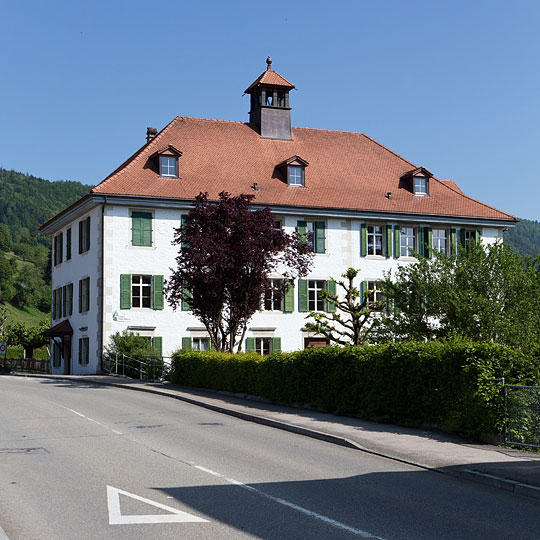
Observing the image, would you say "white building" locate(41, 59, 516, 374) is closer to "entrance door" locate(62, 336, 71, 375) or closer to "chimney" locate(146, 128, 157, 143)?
"entrance door" locate(62, 336, 71, 375)

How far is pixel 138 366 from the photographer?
121ft

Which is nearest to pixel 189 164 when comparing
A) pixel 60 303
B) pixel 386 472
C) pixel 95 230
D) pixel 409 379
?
pixel 95 230

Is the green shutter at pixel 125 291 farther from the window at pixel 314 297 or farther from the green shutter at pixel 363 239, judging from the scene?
the green shutter at pixel 363 239

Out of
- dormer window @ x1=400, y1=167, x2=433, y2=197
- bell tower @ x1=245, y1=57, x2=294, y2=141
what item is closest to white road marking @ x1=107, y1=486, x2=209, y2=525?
dormer window @ x1=400, y1=167, x2=433, y2=197

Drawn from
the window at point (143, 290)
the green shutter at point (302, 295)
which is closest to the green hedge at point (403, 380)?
the window at point (143, 290)

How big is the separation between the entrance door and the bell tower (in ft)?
53.4

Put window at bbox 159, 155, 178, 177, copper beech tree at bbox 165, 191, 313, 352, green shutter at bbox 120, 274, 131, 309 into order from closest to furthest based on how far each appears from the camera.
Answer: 1. copper beech tree at bbox 165, 191, 313, 352
2. green shutter at bbox 120, 274, 131, 309
3. window at bbox 159, 155, 178, 177

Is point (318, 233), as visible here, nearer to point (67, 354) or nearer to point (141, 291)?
point (141, 291)

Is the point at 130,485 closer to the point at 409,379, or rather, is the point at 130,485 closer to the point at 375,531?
the point at 375,531

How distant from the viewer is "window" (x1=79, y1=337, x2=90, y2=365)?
1677 inches

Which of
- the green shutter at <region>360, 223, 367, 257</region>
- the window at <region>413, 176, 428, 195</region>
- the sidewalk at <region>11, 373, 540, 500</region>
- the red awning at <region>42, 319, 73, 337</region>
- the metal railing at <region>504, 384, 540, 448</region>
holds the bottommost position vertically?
the sidewalk at <region>11, 373, 540, 500</region>

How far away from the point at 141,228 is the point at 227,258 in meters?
13.8

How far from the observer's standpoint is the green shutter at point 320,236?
44434 mm

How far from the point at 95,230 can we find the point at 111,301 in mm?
3920
